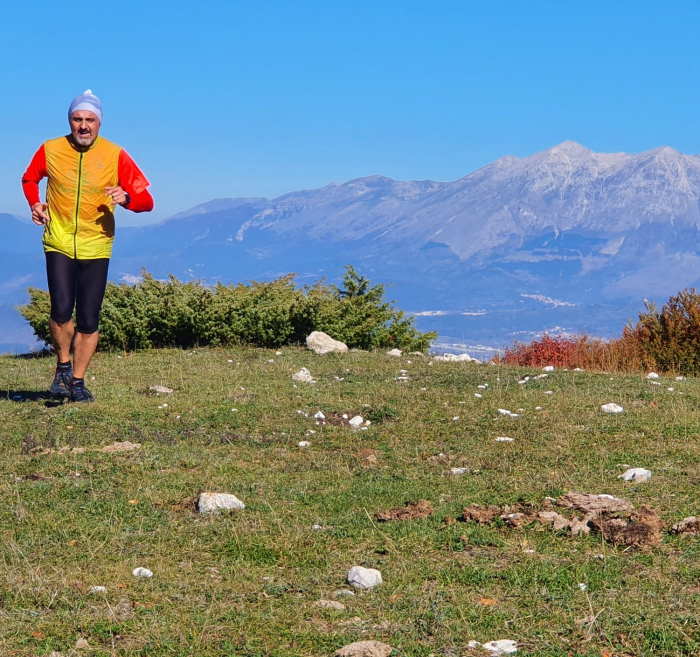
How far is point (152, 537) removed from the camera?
5.95m

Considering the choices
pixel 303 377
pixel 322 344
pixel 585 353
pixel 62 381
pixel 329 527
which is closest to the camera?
pixel 329 527

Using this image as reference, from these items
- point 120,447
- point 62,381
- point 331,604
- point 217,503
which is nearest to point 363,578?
point 331,604

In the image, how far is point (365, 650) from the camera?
4.20 meters

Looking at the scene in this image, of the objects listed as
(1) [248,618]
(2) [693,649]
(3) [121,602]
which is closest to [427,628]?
(1) [248,618]

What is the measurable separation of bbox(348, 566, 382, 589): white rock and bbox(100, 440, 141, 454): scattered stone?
3882 millimetres

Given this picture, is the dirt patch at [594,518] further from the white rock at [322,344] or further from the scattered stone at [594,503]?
the white rock at [322,344]

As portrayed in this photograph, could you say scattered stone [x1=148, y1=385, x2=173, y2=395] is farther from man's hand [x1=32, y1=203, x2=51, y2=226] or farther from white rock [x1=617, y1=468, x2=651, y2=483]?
white rock [x1=617, y1=468, x2=651, y2=483]

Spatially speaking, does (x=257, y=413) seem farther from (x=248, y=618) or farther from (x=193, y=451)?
(x=248, y=618)

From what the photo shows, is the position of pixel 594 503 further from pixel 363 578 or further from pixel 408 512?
pixel 363 578

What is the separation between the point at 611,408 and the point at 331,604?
21.5ft

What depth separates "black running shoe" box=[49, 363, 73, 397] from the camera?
10.9m

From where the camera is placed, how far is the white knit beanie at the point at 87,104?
991 centimetres

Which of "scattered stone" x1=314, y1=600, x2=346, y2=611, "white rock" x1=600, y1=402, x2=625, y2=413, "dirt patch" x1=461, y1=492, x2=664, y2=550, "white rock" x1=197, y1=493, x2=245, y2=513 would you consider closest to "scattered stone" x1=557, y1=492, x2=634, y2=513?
"dirt patch" x1=461, y1=492, x2=664, y2=550

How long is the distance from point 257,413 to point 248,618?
5.87m
